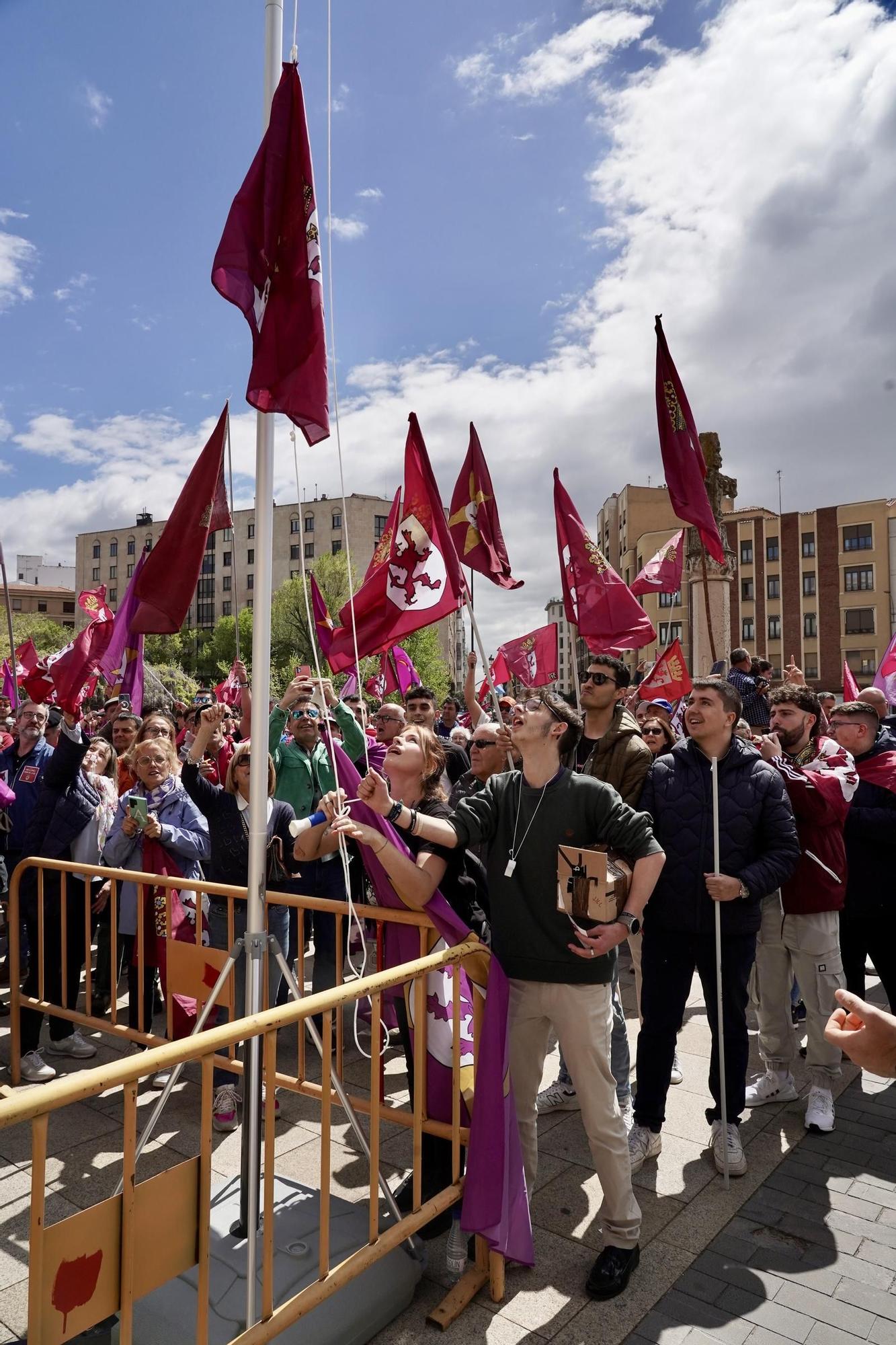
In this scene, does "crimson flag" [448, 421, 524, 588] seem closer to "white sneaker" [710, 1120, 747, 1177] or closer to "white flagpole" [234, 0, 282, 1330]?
"white flagpole" [234, 0, 282, 1330]

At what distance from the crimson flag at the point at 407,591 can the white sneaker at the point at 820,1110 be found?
10.5 feet

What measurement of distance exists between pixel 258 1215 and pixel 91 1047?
9.96 ft

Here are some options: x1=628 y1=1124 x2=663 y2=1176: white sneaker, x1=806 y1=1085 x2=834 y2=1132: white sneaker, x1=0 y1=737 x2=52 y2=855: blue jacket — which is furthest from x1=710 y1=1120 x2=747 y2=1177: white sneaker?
x1=0 y1=737 x2=52 y2=855: blue jacket

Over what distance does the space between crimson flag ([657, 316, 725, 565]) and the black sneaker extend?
5314 mm

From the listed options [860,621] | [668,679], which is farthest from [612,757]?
[860,621]

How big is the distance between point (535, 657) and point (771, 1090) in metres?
7.78

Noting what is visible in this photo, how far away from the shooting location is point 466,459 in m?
6.87

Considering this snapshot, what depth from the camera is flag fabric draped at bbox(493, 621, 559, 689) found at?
40.5 feet

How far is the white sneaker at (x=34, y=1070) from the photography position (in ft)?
16.4

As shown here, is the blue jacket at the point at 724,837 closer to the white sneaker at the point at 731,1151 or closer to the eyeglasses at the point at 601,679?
the eyeglasses at the point at 601,679

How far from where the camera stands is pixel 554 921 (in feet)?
11.1

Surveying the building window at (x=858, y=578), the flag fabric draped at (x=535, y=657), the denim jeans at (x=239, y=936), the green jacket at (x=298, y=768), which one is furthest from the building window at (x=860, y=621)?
the denim jeans at (x=239, y=936)

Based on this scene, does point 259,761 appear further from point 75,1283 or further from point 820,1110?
point 820,1110

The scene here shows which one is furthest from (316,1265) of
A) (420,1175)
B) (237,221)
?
(237,221)
